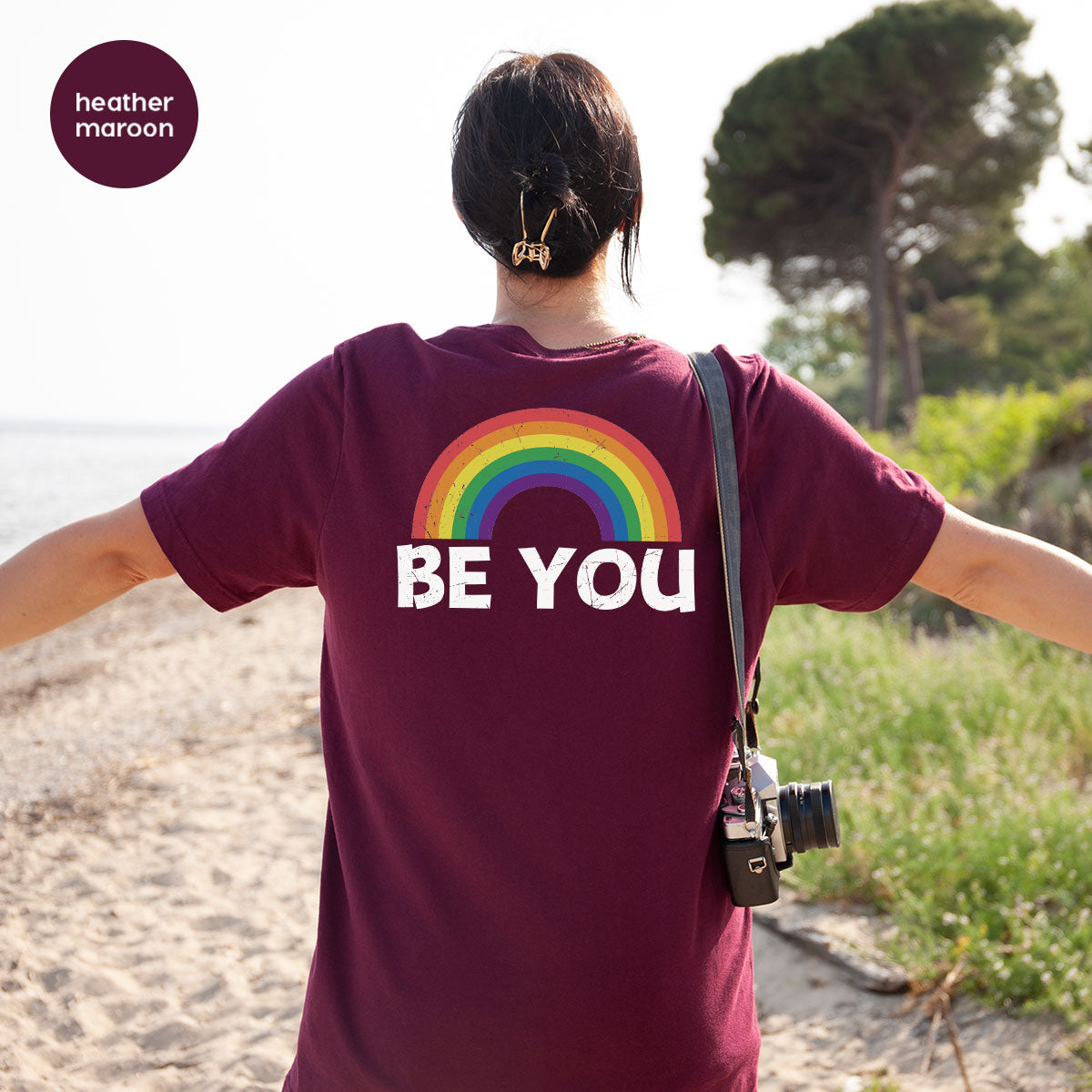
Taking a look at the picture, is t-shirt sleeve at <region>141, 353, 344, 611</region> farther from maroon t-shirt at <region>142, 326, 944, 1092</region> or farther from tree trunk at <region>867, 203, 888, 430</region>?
tree trunk at <region>867, 203, 888, 430</region>

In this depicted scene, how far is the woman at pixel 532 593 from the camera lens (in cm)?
115

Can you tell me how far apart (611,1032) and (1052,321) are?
3007 centimetres

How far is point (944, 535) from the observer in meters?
1.23

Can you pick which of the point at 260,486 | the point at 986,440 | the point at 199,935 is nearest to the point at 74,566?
the point at 260,486

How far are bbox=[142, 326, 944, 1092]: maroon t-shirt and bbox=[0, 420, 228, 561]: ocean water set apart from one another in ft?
5.42

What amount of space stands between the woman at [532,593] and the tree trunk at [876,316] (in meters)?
19.6

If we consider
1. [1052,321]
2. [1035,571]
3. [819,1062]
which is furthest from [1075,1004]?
[1052,321]

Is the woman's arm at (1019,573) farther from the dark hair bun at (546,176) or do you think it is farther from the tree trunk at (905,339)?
the tree trunk at (905,339)

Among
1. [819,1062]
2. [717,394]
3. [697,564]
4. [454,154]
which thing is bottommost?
[819,1062]

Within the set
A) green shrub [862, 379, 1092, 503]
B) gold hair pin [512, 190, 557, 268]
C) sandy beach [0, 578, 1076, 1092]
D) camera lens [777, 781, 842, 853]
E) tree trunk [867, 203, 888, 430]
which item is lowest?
sandy beach [0, 578, 1076, 1092]

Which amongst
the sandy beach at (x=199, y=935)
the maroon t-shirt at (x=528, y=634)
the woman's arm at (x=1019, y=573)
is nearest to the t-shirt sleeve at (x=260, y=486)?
the maroon t-shirt at (x=528, y=634)

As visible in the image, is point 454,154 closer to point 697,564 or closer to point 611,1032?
point 697,564

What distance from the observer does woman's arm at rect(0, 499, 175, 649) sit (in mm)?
1228

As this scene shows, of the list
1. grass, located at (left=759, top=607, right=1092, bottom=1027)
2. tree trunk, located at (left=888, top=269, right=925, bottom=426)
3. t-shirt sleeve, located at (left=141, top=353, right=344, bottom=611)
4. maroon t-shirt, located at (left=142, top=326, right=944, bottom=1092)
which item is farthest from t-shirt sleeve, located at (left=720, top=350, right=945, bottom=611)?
tree trunk, located at (left=888, top=269, right=925, bottom=426)
